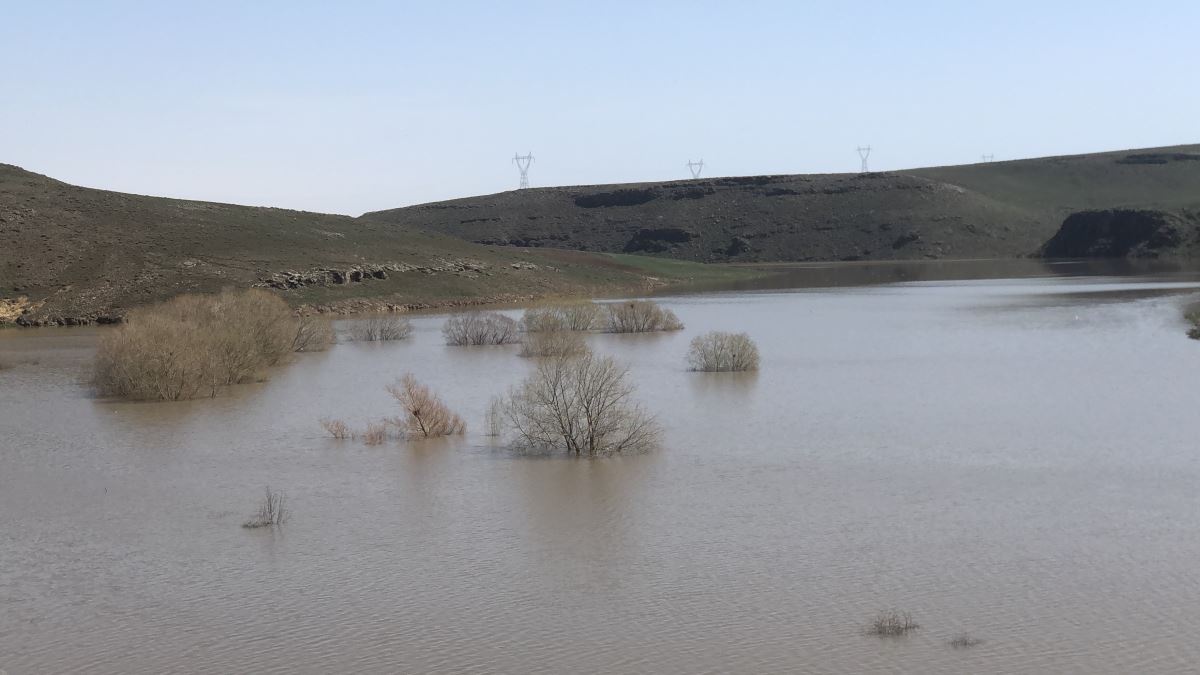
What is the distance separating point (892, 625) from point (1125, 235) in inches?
4172

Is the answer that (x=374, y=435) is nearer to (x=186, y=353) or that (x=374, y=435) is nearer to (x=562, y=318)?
(x=186, y=353)

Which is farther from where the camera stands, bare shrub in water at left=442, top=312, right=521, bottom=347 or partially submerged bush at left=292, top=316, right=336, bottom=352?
bare shrub in water at left=442, top=312, right=521, bottom=347

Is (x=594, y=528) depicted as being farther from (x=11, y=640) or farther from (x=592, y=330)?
(x=592, y=330)

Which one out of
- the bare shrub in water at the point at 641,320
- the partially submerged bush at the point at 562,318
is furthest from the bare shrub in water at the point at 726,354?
the bare shrub in water at the point at 641,320

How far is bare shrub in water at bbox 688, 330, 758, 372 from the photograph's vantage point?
86.8 ft

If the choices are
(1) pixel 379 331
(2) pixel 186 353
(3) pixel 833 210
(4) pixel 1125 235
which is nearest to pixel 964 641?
(2) pixel 186 353

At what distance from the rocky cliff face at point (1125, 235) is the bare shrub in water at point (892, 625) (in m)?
97.2

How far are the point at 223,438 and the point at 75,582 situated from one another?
25.2ft

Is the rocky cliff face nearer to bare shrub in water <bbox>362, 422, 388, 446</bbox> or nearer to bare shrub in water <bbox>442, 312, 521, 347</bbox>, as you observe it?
bare shrub in water <bbox>442, 312, 521, 347</bbox>

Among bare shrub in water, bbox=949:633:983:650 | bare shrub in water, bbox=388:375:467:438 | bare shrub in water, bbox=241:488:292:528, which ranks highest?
bare shrub in water, bbox=388:375:467:438

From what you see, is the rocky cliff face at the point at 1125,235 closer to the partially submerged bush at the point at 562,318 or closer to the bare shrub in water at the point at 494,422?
the partially submerged bush at the point at 562,318

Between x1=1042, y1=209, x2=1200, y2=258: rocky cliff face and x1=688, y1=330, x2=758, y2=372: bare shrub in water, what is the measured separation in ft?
267

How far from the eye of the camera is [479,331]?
3569cm

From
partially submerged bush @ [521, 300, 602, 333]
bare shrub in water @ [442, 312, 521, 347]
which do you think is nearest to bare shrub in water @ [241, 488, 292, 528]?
bare shrub in water @ [442, 312, 521, 347]
